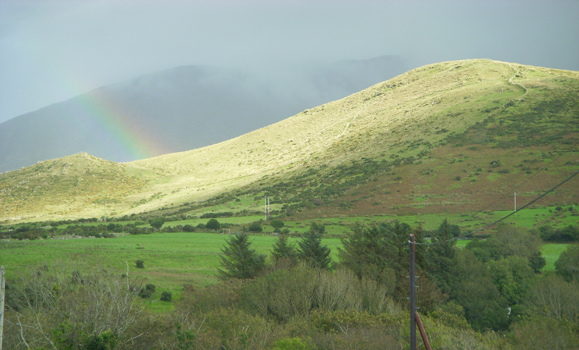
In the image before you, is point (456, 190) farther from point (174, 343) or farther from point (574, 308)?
point (174, 343)

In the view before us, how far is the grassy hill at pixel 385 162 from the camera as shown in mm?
80438

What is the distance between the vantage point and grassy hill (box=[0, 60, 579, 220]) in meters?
80.4

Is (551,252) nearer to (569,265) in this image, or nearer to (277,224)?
(569,265)

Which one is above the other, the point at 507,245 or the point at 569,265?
the point at 507,245

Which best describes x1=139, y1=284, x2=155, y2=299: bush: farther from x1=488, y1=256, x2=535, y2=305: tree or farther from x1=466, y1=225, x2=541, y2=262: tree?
x1=466, y1=225, x2=541, y2=262: tree

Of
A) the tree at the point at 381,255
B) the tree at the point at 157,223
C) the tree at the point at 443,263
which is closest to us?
the tree at the point at 381,255

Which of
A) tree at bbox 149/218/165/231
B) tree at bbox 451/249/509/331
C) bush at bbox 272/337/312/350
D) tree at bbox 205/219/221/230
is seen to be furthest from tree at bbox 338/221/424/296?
tree at bbox 149/218/165/231

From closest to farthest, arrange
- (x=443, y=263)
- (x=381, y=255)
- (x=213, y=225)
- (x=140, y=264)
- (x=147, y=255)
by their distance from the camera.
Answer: (x=140, y=264) → (x=381, y=255) → (x=147, y=255) → (x=443, y=263) → (x=213, y=225)

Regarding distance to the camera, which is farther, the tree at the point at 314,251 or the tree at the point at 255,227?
the tree at the point at 255,227

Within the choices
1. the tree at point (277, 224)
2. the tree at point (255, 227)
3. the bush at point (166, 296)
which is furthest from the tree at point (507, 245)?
the bush at point (166, 296)

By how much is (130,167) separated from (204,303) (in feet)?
406

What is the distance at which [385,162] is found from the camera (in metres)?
95.2

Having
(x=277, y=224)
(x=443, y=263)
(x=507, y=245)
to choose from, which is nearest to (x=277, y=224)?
(x=277, y=224)

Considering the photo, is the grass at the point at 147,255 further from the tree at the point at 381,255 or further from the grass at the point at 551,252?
the grass at the point at 551,252
